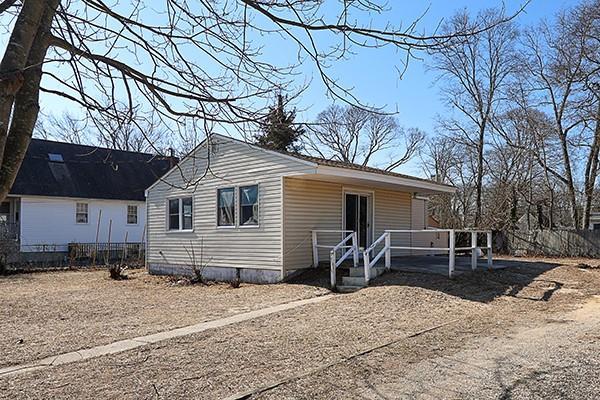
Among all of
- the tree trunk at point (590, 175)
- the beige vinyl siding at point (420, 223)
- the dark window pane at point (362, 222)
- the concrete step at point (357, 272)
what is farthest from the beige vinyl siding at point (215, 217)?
the tree trunk at point (590, 175)

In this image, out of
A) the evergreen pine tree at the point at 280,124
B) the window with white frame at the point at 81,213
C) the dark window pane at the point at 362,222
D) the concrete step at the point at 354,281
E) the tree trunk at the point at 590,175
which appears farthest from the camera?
the window with white frame at the point at 81,213

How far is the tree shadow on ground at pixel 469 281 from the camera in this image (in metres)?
10.4

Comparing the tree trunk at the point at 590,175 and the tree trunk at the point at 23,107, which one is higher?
the tree trunk at the point at 590,175

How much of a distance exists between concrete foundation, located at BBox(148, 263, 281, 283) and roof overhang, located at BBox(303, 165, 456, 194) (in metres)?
2.74

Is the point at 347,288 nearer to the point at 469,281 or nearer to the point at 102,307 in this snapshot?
the point at 469,281

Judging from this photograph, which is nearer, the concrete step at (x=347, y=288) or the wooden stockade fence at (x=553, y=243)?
the concrete step at (x=347, y=288)

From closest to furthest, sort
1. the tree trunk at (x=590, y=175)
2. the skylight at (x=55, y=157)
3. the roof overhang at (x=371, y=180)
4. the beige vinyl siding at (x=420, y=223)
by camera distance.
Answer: the roof overhang at (x=371, y=180) < the beige vinyl siding at (x=420, y=223) < the tree trunk at (x=590, y=175) < the skylight at (x=55, y=157)

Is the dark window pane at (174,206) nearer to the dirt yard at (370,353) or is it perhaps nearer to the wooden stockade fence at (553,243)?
the dirt yard at (370,353)

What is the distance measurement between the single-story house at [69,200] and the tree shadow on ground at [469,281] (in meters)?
14.1

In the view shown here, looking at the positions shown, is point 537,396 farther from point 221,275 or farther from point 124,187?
point 124,187

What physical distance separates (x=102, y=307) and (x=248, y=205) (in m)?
4.97

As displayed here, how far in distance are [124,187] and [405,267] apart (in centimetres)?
2003

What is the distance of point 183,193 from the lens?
53.1 feet

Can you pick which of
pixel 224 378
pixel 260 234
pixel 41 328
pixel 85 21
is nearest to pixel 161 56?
pixel 85 21
